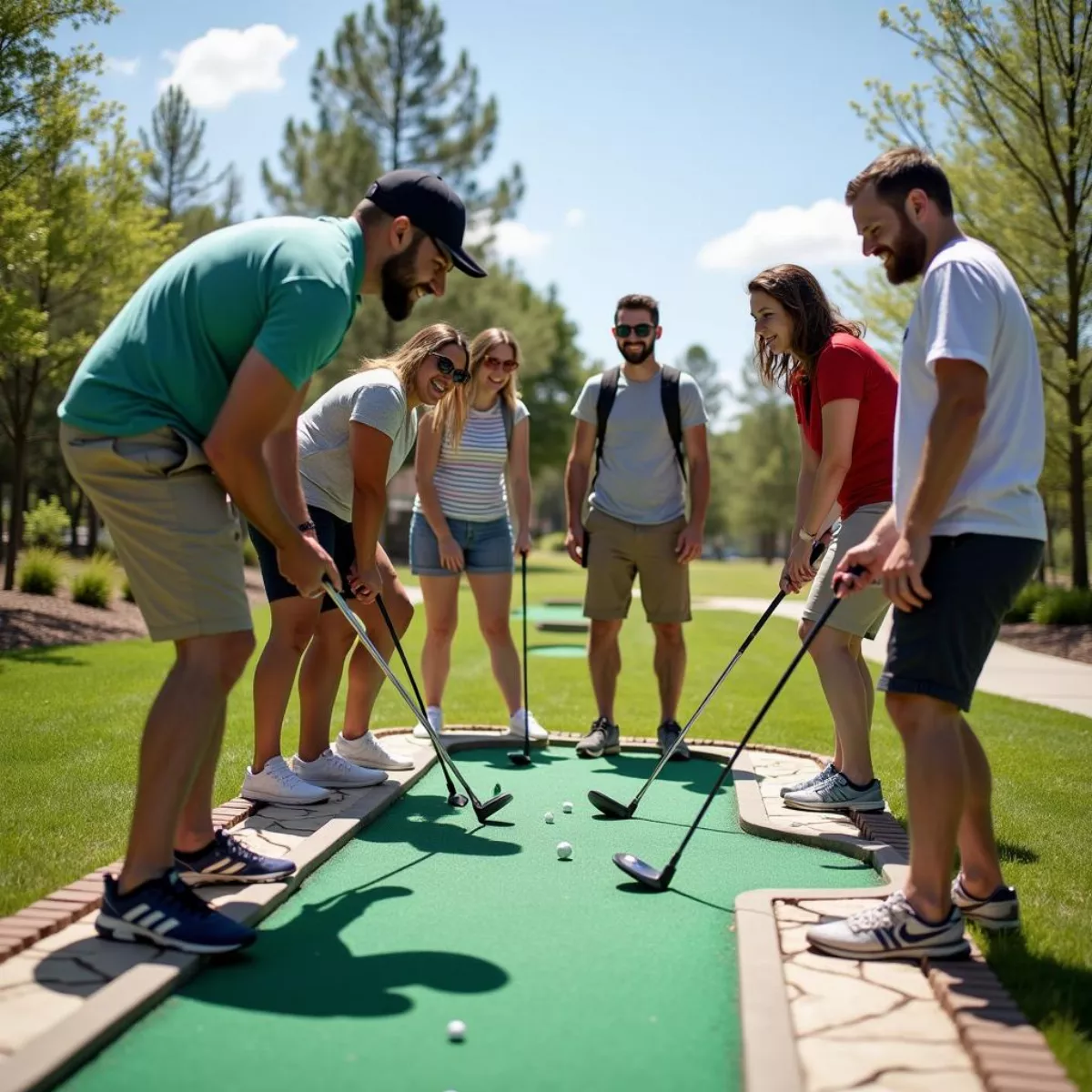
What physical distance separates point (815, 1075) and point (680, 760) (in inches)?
132

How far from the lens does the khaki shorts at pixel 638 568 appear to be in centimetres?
560

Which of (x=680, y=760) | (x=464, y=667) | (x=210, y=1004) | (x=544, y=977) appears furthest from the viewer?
(x=464, y=667)

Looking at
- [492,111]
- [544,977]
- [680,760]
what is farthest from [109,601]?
[492,111]

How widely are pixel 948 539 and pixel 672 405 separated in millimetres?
2952

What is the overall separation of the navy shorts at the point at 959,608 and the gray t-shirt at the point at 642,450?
9.58 ft

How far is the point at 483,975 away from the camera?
2.62 meters

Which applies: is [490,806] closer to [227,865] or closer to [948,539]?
[227,865]

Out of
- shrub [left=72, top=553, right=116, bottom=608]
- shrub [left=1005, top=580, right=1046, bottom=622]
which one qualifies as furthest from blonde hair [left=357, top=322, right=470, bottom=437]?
shrub [left=1005, top=580, right=1046, bottom=622]

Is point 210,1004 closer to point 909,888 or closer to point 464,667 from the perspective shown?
point 909,888

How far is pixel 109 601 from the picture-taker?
43.1 ft

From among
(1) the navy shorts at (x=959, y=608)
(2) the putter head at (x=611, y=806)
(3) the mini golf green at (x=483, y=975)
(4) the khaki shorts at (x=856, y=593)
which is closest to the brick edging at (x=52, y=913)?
(3) the mini golf green at (x=483, y=975)

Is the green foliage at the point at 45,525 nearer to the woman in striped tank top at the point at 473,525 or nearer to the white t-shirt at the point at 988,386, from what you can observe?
the woman in striped tank top at the point at 473,525

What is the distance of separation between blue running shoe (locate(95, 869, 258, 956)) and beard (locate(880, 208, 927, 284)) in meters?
2.36

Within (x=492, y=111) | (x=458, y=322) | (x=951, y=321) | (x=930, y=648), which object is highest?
(x=492, y=111)
